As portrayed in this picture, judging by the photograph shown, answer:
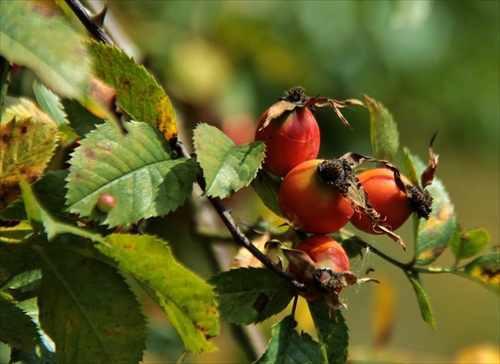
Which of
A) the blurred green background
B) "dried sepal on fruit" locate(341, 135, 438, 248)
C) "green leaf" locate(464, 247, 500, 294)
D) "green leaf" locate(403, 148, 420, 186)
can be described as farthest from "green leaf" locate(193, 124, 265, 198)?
the blurred green background

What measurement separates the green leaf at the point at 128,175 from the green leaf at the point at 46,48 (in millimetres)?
221

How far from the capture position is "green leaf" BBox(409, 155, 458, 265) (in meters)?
1.19

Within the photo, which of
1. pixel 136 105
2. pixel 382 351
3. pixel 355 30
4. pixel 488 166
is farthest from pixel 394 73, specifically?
pixel 136 105

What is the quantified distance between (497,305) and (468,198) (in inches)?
23.6

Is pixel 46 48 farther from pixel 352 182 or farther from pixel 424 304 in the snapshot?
pixel 424 304

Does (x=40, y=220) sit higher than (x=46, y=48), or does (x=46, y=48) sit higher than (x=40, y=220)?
(x=46, y=48)

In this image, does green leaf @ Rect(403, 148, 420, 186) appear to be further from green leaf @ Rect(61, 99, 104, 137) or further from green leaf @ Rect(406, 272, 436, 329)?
green leaf @ Rect(61, 99, 104, 137)

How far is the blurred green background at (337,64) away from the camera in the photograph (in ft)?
7.67

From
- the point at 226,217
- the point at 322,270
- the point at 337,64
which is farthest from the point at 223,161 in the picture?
the point at 337,64

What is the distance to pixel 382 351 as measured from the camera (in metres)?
2.10

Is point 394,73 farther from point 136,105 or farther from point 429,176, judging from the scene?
point 136,105

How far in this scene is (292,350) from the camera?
1021 millimetres

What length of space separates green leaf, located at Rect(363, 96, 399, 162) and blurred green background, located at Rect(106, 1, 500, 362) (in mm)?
853

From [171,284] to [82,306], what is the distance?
0.30 feet
